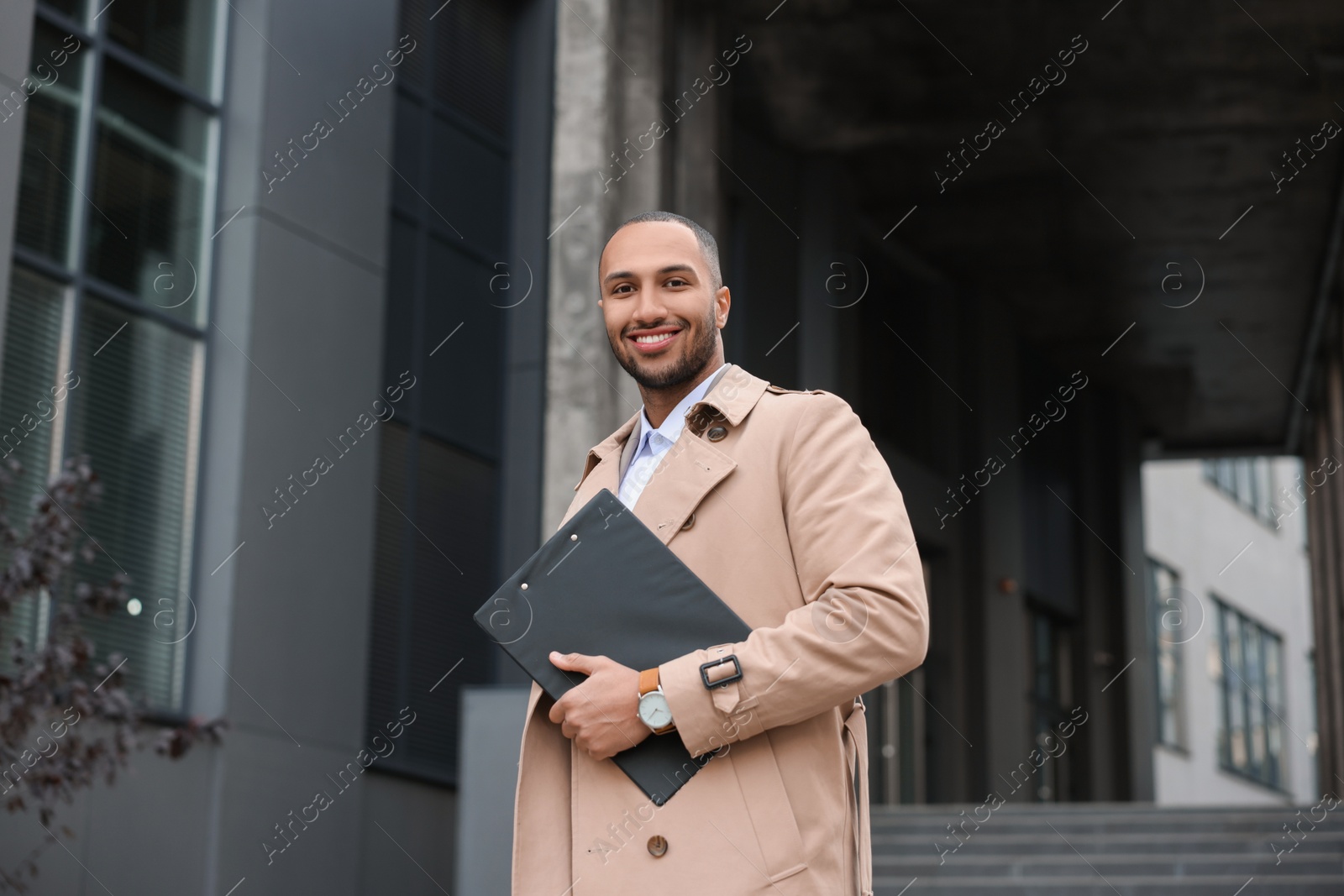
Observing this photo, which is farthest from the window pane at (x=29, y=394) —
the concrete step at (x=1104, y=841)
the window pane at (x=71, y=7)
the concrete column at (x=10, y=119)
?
the concrete step at (x=1104, y=841)

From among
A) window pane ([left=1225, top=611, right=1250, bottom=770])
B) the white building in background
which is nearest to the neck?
the white building in background

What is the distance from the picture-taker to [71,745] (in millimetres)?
8055

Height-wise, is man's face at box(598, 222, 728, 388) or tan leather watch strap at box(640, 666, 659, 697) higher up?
man's face at box(598, 222, 728, 388)

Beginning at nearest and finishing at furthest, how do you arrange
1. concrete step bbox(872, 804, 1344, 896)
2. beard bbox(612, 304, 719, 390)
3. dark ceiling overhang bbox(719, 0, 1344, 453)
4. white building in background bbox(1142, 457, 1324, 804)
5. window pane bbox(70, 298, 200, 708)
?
beard bbox(612, 304, 719, 390) < concrete step bbox(872, 804, 1344, 896) < window pane bbox(70, 298, 200, 708) < dark ceiling overhang bbox(719, 0, 1344, 453) < white building in background bbox(1142, 457, 1324, 804)

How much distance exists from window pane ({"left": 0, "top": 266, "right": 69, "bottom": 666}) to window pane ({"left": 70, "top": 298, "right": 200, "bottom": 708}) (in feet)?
0.76

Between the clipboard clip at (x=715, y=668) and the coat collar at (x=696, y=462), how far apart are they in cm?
29

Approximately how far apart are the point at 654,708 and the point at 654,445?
60 cm

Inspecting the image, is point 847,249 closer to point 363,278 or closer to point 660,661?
point 363,278

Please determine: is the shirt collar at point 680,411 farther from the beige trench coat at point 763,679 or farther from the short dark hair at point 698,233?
the short dark hair at point 698,233

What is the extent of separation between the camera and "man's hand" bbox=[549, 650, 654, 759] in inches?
98.7

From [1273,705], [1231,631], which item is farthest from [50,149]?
[1273,705]

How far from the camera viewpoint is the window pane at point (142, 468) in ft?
34.0

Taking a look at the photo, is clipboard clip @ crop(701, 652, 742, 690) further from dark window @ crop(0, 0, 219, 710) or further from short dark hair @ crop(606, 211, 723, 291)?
dark window @ crop(0, 0, 219, 710)

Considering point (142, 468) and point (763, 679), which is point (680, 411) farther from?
point (142, 468)
